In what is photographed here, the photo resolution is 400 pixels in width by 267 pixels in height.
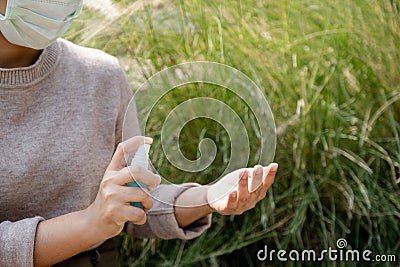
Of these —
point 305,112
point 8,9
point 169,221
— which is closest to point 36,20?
point 8,9

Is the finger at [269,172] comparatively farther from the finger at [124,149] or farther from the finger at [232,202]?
the finger at [124,149]

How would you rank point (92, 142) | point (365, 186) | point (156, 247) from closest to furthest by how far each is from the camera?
1. point (92, 142)
2. point (365, 186)
3. point (156, 247)

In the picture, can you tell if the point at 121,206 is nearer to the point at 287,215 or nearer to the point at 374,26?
the point at 287,215

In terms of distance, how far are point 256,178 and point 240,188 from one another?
0.04 m

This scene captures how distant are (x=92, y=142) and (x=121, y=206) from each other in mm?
323

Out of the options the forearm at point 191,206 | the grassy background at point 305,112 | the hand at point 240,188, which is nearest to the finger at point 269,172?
the hand at point 240,188

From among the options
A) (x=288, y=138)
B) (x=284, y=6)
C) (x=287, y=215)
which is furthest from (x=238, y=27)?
(x=287, y=215)

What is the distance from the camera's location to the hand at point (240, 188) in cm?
124

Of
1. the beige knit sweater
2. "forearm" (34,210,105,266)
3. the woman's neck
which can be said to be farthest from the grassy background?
"forearm" (34,210,105,266)

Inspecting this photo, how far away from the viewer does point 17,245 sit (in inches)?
51.1

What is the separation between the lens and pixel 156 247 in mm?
2121

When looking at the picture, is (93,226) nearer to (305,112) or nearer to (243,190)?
(243,190)

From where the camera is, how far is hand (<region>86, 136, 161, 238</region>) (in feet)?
3.83

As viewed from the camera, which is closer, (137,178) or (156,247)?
(137,178)
